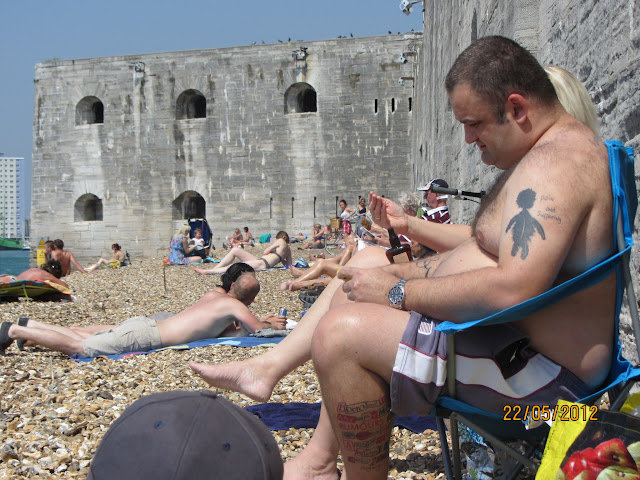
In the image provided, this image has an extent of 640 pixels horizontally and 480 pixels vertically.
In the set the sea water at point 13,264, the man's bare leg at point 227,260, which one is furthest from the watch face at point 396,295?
the sea water at point 13,264

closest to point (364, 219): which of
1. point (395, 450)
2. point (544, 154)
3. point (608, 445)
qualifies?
point (395, 450)

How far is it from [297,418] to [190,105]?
19.9m

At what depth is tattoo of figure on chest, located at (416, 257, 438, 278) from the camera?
2.24 m

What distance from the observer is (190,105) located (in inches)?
845

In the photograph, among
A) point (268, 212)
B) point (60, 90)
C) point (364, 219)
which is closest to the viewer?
point (364, 219)

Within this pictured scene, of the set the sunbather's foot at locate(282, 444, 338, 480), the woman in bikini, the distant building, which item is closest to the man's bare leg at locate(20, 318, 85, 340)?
the sunbather's foot at locate(282, 444, 338, 480)

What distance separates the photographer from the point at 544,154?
63.3 inches

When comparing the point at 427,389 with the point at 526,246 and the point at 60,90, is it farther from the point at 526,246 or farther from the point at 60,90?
the point at 60,90

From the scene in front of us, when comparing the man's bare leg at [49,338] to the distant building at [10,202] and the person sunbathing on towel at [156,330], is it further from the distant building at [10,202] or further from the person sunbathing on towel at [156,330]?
the distant building at [10,202]

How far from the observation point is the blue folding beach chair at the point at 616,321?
59.6 inches

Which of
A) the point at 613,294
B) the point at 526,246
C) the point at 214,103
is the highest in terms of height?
the point at 214,103

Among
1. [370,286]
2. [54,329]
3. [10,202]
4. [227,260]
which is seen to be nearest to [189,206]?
[227,260]

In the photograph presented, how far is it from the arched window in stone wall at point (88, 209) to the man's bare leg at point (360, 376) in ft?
72.4

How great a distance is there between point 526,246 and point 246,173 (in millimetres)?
19210
